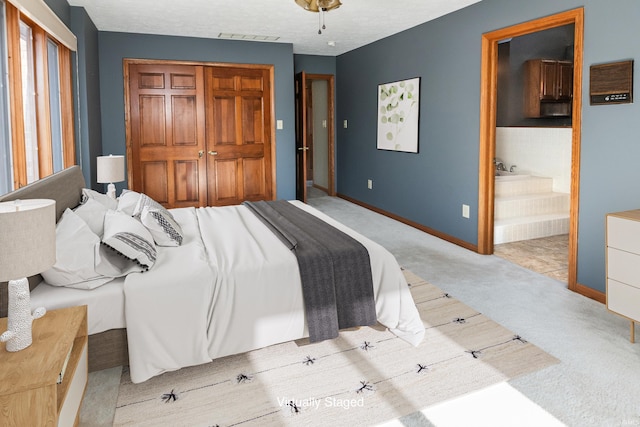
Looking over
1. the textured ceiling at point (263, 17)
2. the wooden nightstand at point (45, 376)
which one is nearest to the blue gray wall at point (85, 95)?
the textured ceiling at point (263, 17)

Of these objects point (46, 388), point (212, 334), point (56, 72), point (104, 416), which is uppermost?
point (56, 72)

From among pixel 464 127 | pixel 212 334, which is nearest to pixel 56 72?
pixel 212 334

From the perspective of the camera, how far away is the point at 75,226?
7.80 ft

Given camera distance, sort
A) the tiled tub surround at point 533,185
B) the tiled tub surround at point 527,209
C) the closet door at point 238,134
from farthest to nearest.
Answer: the closet door at point 238,134 < the tiled tub surround at point 533,185 < the tiled tub surround at point 527,209

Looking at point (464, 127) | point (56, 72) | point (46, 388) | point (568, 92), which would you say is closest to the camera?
point (46, 388)

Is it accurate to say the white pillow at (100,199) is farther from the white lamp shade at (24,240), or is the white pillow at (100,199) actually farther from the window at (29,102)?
the white lamp shade at (24,240)

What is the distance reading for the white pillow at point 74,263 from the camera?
2.16m

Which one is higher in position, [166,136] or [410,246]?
[166,136]

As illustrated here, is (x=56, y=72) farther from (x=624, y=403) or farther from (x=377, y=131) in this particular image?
(x=624, y=403)

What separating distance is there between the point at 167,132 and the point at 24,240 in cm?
476

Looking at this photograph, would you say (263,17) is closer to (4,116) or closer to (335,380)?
(4,116)

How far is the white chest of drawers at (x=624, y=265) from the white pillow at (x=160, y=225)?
2.58 metres

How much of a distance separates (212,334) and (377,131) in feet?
15.2

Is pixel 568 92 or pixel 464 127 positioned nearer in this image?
pixel 464 127
